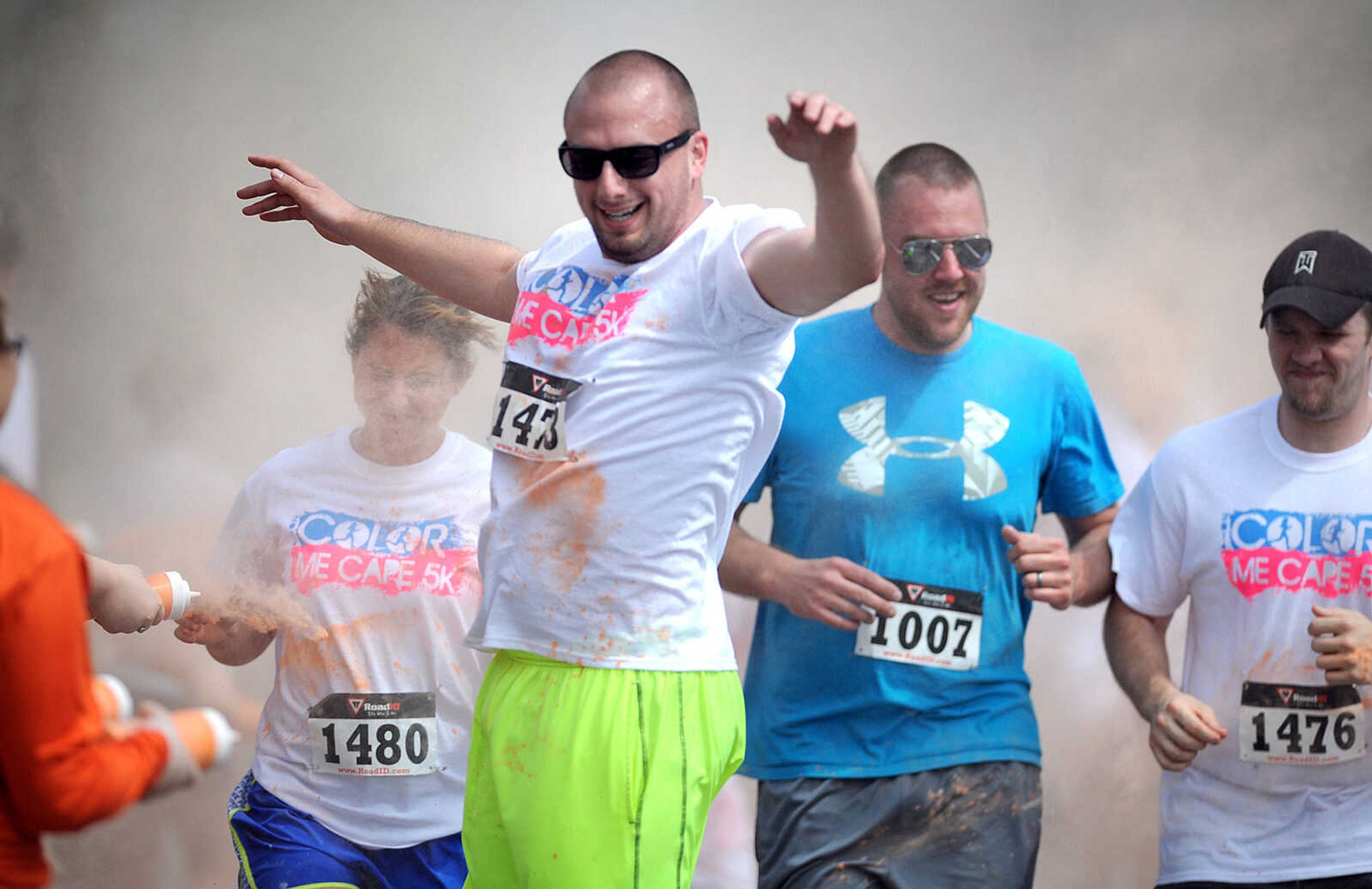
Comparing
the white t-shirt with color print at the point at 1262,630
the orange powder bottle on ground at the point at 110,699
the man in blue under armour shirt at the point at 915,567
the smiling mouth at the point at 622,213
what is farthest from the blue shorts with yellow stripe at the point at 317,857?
the white t-shirt with color print at the point at 1262,630

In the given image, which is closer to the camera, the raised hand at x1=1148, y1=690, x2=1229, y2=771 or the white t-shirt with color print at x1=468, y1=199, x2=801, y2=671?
the white t-shirt with color print at x1=468, y1=199, x2=801, y2=671

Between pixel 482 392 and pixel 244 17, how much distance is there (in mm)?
1548

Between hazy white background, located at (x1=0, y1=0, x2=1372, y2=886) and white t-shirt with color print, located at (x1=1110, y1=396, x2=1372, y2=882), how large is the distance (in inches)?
71.5

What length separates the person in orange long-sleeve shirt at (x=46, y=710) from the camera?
5.95 ft

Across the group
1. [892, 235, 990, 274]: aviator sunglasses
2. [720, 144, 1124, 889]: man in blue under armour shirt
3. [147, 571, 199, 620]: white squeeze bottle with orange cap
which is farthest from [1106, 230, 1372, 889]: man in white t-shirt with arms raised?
[147, 571, 199, 620]: white squeeze bottle with orange cap

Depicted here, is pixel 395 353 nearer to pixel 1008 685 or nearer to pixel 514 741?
pixel 514 741

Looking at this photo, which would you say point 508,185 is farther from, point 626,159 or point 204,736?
point 204,736

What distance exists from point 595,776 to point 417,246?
3.91ft

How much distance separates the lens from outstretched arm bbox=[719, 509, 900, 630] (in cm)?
330

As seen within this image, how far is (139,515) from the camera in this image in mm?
4910

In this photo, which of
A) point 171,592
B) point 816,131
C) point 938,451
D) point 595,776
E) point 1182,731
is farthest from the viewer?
point 938,451

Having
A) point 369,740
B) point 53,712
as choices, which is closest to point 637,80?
point 53,712

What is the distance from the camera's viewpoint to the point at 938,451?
3.51m

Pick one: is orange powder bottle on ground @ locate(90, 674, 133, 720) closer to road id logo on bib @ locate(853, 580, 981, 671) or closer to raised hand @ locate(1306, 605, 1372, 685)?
road id logo on bib @ locate(853, 580, 981, 671)
